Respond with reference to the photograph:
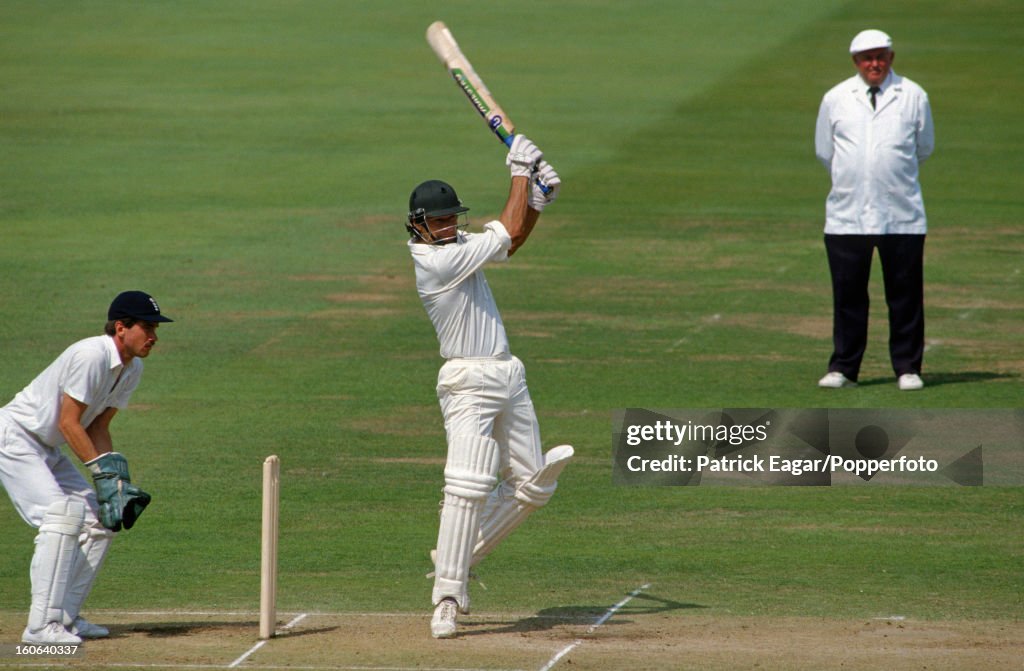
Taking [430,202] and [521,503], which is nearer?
[430,202]

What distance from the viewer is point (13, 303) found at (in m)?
17.0

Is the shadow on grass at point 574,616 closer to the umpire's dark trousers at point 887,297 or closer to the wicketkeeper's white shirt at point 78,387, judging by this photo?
the wicketkeeper's white shirt at point 78,387

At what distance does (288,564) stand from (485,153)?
14.2m

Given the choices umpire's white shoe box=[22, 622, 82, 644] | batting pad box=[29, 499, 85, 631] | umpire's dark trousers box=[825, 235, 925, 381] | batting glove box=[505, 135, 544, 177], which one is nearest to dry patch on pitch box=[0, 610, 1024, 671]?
umpire's white shoe box=[22, 622, 82, 644]

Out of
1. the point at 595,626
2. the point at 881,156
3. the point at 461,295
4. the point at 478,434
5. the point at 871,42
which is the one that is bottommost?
the point at 595,626

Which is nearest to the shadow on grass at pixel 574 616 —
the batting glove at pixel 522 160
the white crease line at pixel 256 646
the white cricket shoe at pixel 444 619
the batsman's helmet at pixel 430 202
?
the white cricket shoe at pixel 444 619

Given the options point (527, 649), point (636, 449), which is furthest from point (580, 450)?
point (527, 649)

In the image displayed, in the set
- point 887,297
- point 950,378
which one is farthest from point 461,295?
point 950,378

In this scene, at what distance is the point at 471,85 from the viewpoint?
916 centimetres

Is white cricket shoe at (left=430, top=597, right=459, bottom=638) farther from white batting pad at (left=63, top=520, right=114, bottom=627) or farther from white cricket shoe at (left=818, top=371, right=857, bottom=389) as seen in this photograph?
white cricket shoe at (left=818, top=371, right=857, bottom=389)

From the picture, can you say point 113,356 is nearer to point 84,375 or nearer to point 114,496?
point 84,375

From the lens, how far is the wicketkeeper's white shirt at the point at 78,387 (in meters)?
8.11

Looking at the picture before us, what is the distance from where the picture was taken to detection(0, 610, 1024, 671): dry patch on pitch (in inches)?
306

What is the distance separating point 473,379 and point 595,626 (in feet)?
4.47
